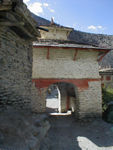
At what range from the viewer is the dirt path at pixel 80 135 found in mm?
4672

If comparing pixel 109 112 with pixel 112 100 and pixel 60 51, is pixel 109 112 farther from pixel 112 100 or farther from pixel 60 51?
pixel 60 51

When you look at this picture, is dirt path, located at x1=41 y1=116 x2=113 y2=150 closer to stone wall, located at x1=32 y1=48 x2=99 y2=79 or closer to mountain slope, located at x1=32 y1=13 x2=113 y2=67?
stone wall, located at x1=32 y1=48 x2=99 y2=79

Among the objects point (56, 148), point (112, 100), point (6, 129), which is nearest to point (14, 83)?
point (6, 129)

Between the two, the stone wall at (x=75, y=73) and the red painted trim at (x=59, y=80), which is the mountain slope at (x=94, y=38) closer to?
the stone wall at (x=75, y=73)

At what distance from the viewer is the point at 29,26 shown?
372cm

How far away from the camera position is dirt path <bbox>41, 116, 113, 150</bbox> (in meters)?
4.67

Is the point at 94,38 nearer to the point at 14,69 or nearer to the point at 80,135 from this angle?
the point at 80,135

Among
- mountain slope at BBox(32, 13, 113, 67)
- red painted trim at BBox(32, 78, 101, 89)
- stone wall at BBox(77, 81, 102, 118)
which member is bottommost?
stone wall at BBox(77, 81, 102, 118)

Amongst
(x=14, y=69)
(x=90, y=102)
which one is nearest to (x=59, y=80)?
(x=90, y=102)

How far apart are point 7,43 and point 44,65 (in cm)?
334

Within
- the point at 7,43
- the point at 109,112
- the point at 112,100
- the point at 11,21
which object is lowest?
the point at 109,112

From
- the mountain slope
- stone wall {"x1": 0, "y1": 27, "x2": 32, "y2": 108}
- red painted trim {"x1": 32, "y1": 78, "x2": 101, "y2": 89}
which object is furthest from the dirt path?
the mountain slope

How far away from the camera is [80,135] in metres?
5.54

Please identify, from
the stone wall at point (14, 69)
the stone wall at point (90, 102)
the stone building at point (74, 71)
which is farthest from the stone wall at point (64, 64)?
the stone wall at point (14, 69)
